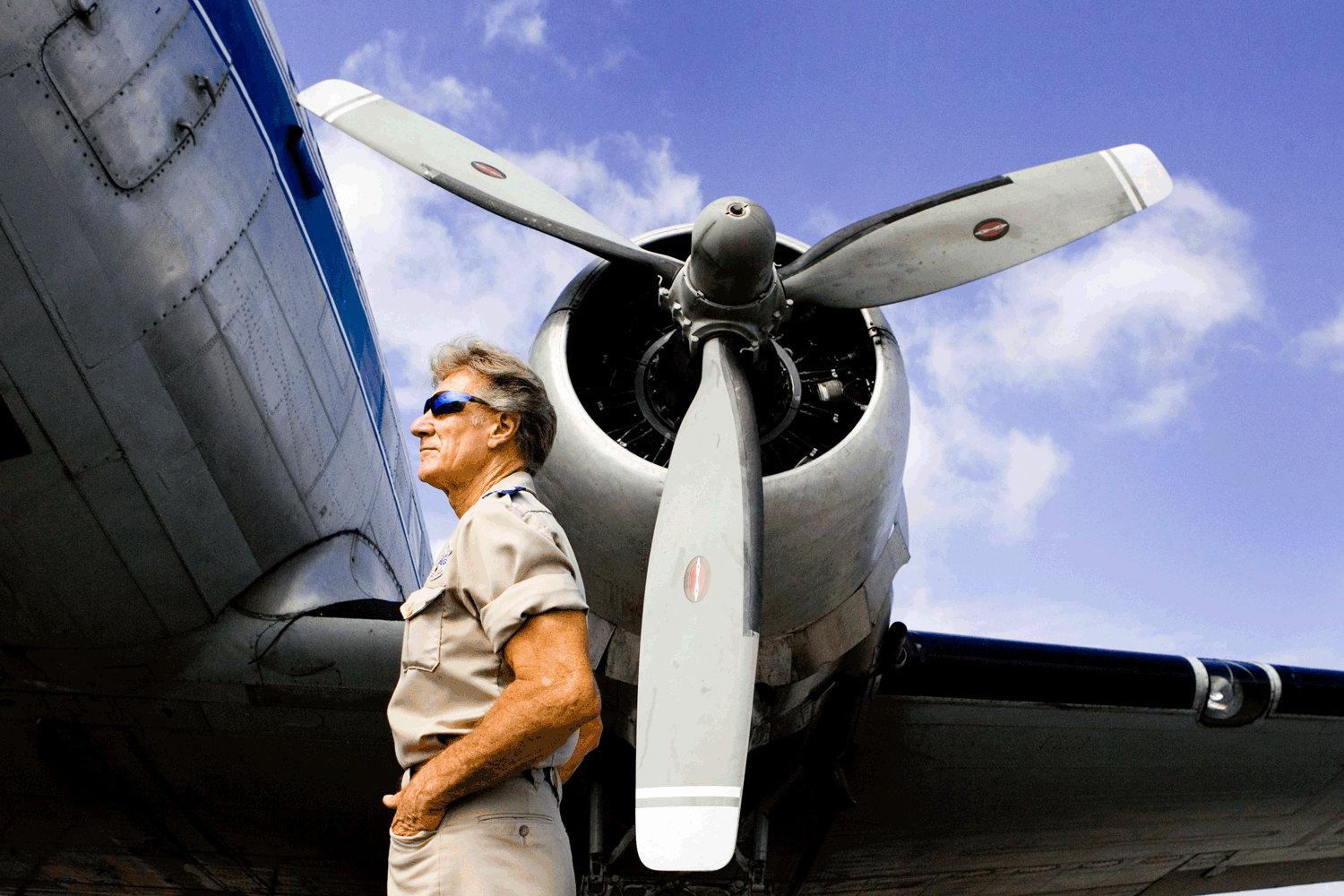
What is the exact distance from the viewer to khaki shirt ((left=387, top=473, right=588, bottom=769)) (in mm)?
1325

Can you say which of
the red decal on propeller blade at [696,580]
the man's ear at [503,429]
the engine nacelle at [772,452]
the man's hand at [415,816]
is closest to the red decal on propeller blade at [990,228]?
the engine nacelle at [772,452]

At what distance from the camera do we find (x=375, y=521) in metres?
5.93

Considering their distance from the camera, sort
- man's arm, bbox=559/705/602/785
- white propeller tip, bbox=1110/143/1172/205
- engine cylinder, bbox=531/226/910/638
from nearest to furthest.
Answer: man's arm, bbox=559/705/602/785
engine cylinder, bbox=531/226/910/638
white propeller tip, bbox=1110/143/1172/205

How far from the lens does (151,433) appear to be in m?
3.96

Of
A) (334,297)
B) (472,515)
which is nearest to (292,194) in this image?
(334,297)

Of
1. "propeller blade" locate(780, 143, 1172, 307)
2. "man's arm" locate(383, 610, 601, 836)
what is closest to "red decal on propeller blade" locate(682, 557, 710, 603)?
"propeller blade" locate(780, 143, 1172, 307)

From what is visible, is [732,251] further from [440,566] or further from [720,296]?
[440,566]

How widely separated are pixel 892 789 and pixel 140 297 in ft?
14.0

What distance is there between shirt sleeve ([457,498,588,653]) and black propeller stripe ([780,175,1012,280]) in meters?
2.97

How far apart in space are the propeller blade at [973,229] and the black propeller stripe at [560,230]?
504 millimetres

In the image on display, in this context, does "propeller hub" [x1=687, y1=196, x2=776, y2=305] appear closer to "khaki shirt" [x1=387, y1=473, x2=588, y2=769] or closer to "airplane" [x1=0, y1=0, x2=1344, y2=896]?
"airplane" [x1=0, y1=0, x2=1344, y2=896]

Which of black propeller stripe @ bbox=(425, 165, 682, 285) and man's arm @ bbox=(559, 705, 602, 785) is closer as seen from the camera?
man's arm @ bbox=(559, 705, 602, 785)

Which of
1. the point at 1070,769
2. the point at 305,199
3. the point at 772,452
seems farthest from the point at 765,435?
the point at 1070,769

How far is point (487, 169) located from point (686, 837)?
3.12 m
